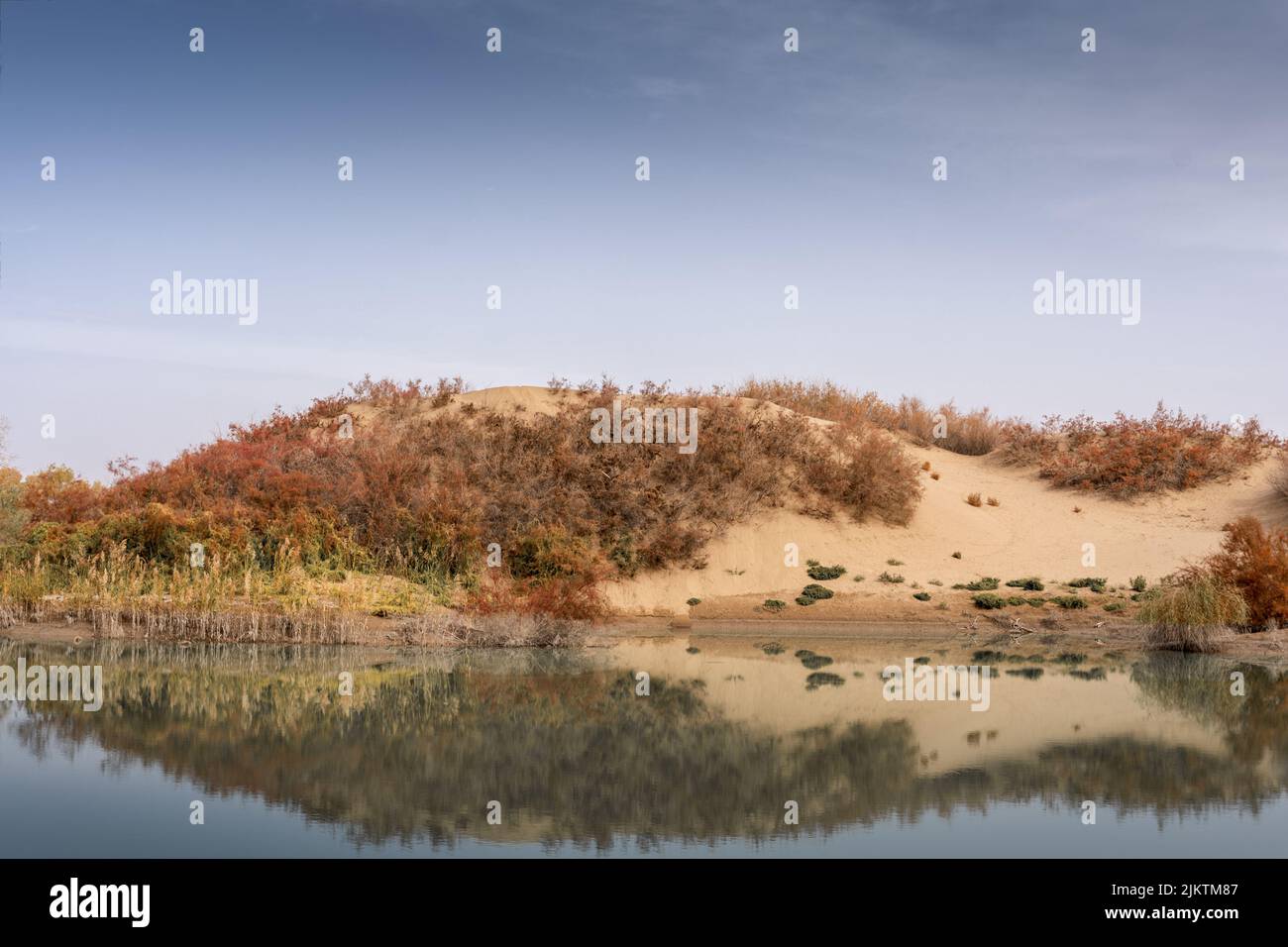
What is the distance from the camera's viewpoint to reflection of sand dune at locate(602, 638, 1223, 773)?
14.5 metres

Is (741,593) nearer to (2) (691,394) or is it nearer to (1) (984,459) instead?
(2) (691,394)

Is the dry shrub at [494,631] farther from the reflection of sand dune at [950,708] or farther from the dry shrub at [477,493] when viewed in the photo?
the reflection of sand dune at [950,708]

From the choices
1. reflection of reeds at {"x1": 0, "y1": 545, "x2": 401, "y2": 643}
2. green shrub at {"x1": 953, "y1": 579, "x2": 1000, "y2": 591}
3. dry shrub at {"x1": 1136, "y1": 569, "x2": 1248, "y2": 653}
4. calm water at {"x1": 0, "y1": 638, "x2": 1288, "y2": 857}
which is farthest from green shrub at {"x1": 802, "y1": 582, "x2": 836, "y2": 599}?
reflection of reeds at {"x1": 0, "y1": 545, "x2": 401, "y2": 643}

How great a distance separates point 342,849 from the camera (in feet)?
31.6

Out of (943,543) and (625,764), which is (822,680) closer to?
(625,764)

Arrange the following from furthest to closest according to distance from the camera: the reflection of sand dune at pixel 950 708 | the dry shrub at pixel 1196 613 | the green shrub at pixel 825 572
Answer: the green shrub at pixel 825 572
the dry shrub at pixel 1196 613
the reflection of sand dune at pixel 950 708

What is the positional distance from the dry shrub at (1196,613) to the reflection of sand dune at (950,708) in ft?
10.4

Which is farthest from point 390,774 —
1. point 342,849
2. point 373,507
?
point 373,507

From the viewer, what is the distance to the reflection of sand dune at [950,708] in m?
14.5

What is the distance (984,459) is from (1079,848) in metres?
31.7

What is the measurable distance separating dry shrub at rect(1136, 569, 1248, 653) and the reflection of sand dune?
10.4ft

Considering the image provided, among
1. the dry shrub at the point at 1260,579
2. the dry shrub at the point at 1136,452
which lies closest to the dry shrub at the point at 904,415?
the dry shrub at the point at 1136,452

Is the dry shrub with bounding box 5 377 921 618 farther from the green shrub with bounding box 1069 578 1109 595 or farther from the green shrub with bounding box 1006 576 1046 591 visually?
the green shrub with bounding box 1069 578 1109 595

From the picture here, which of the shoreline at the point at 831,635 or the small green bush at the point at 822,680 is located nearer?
the small green bush at the point at 822,680
